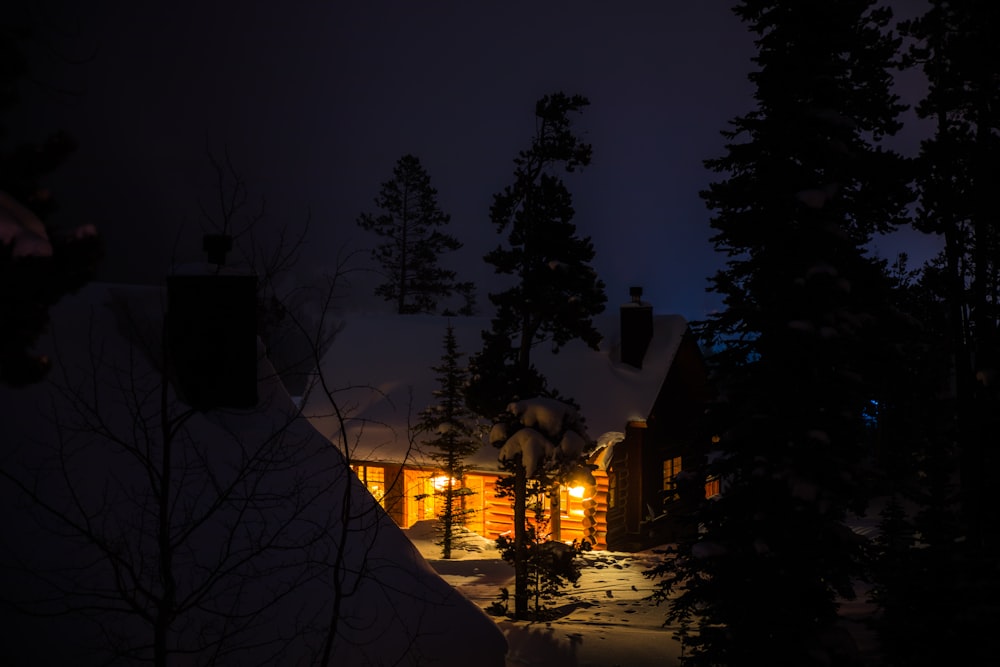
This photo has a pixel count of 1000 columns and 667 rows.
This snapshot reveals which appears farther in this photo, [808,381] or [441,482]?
[441,482]

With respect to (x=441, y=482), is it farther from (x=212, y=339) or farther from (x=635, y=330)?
(x=212, y=339)

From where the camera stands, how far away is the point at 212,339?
898 centimetres

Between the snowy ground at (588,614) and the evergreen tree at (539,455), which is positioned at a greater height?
the evergreen tree at (539,455)

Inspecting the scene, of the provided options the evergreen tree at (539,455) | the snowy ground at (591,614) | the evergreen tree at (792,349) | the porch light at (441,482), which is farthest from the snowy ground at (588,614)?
the evergreen tree at (792,349)

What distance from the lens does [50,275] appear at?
349cm

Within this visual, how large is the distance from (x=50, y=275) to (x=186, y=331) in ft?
19.0

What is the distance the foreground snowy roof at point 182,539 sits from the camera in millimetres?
5777

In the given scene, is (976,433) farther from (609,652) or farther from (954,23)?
(954,23)

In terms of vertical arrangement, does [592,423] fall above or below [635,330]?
below

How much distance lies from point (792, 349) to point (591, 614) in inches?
338

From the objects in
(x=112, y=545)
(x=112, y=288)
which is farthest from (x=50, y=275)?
(x=112, y=288)

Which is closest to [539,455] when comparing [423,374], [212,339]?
[212,339]

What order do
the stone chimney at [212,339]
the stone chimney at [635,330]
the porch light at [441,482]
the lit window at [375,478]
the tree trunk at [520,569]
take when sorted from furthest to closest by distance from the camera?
the lit window at [375,478]
the stone chimney at [635,330]
the porch light at [441,482]
the tree trunk at [520,569]
the stone chimney at [212,339]

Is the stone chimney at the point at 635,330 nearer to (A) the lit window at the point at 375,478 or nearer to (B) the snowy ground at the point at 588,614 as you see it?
(B) the snowy ground at the point at 588,614
